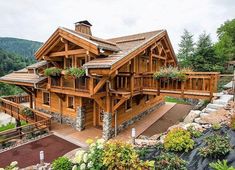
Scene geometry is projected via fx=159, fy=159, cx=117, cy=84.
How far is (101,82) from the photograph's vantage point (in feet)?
26.4

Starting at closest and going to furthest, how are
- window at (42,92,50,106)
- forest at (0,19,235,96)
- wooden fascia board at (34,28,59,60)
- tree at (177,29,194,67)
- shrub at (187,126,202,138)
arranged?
shrub at (187,126,202,138) < wooden fascia board at (34,28,59,60) < window at (42,92,50,106) < forest at (0,19,235,96) < tree at (177,29,194,67)

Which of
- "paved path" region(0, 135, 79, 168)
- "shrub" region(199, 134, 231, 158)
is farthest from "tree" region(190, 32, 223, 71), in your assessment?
"paved path" region(0, 135, 79, 168)

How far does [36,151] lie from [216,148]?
25.8 ft

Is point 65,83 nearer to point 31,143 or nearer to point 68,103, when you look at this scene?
point 68,103

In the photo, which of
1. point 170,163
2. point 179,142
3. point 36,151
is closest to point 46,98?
point 36,151

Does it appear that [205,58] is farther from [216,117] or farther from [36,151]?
[36,151]

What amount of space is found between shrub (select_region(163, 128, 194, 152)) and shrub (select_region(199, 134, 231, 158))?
1.38ft

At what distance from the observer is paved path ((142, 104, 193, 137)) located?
10.5 meters

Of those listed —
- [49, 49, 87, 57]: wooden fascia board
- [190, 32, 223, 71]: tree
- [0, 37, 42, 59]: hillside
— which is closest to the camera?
[49, 49, 87, 57]: wooden fascia board

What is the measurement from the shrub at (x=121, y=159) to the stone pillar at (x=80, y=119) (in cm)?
687

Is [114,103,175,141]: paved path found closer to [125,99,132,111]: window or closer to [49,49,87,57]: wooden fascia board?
[125,99,132,111]: window

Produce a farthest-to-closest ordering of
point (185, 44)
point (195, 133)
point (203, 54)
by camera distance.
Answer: point (185, 44) → point (203, 54) → point (195, 133)

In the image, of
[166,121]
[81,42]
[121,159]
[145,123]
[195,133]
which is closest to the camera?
[121,159]

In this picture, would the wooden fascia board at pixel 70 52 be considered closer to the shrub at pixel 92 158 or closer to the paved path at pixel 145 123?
the paved path at pixel 145 123
